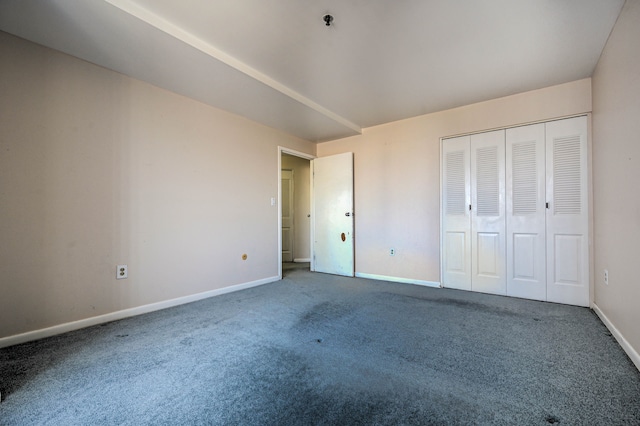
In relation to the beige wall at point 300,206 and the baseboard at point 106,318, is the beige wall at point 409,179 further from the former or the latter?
the baseboard at point 106,318

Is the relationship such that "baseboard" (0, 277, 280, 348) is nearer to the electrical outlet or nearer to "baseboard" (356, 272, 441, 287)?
the electrical outlet

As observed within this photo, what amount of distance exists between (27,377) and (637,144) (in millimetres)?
3861

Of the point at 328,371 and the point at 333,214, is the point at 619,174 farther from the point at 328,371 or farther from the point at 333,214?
the point at 333,214

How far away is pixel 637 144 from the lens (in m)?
1.63

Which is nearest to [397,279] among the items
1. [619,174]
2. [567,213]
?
[567,213]

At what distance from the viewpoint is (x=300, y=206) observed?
6.07 meters

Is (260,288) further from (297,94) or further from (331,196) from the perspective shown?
(297,94)

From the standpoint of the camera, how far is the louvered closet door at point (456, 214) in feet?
11.2

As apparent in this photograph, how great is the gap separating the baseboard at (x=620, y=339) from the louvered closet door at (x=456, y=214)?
1.20 m

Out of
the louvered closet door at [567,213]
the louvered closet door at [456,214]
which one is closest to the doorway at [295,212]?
the louvered closet door at [456,214]

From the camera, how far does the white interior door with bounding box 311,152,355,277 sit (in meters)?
4.36

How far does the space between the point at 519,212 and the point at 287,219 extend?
4249 mm

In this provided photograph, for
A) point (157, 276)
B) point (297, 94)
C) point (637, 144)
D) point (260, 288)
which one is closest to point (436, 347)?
point (637, 144)

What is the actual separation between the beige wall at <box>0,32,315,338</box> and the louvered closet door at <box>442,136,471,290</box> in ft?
9.03
